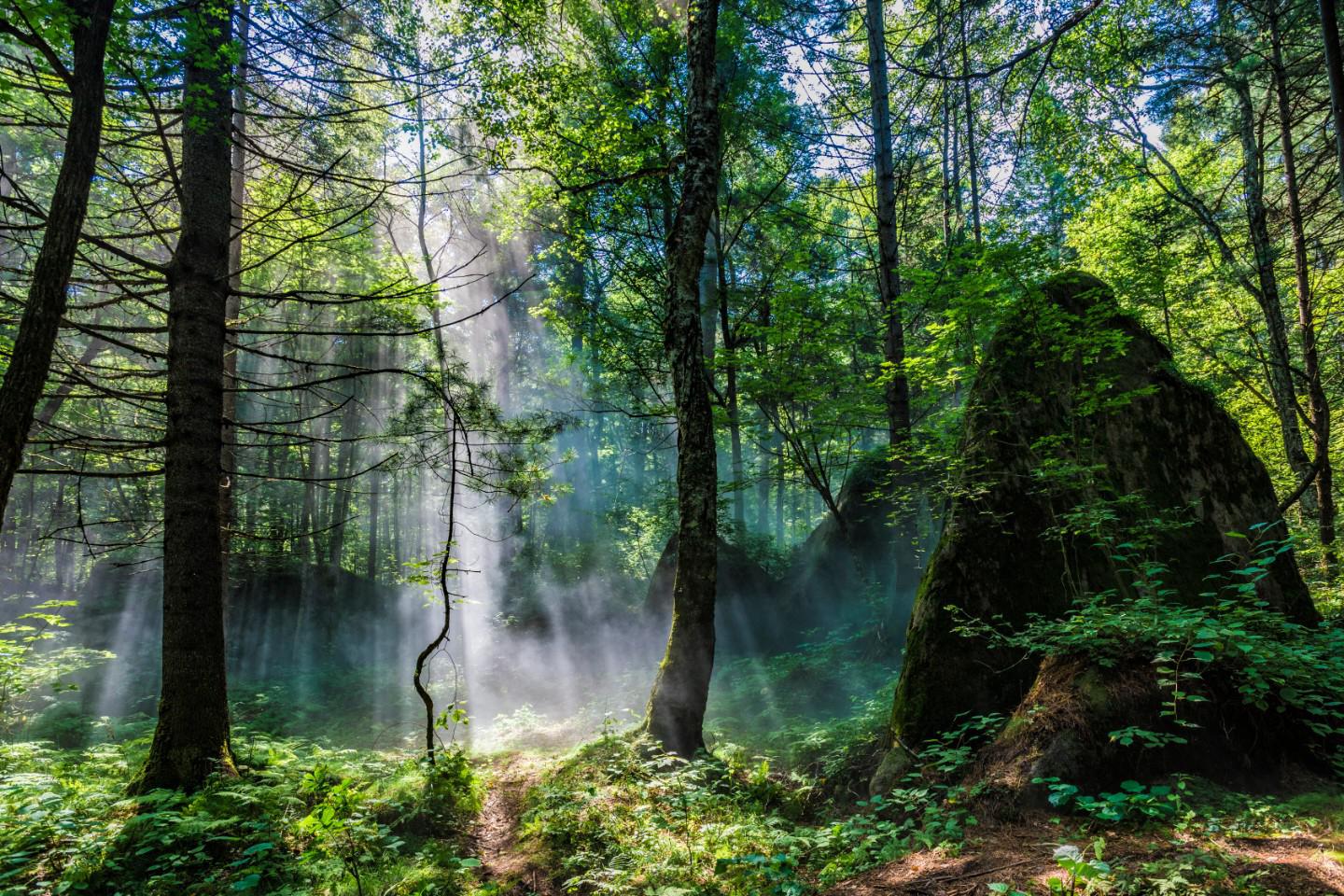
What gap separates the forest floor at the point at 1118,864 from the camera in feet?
7.84

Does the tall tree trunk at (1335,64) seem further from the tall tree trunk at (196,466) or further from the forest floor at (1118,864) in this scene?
the tall tree trunk at (196,466)

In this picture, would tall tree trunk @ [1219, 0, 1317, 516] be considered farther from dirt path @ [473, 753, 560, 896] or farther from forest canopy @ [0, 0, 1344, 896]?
dirt path @ [473, 753, 560, 896]

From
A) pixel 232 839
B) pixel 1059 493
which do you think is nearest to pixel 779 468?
pixel 1059 493

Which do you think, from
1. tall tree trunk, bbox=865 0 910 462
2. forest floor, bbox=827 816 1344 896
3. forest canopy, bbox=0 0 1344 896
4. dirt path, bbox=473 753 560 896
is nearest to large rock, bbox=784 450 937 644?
forest canopy, bbox=0 0 1344 896

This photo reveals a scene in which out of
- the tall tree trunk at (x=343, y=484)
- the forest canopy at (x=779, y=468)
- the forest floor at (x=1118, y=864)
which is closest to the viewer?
the forest floor at (x=1118, y=864)

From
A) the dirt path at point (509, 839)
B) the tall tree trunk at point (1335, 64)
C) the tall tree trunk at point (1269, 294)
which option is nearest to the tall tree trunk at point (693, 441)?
the dirt path at point (509, 839)

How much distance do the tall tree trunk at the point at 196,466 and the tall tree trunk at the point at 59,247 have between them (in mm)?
1199

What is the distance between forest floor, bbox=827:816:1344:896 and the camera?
7.84 ft

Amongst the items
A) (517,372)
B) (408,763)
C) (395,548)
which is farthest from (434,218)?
(408,763)

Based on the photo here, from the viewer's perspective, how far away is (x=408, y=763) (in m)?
5.46

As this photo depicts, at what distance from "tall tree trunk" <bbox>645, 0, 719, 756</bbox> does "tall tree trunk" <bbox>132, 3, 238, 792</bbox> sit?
384cm

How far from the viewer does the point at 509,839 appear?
182 inches

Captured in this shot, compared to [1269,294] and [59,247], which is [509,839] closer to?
[59,247]

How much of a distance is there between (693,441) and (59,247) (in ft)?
15.5
